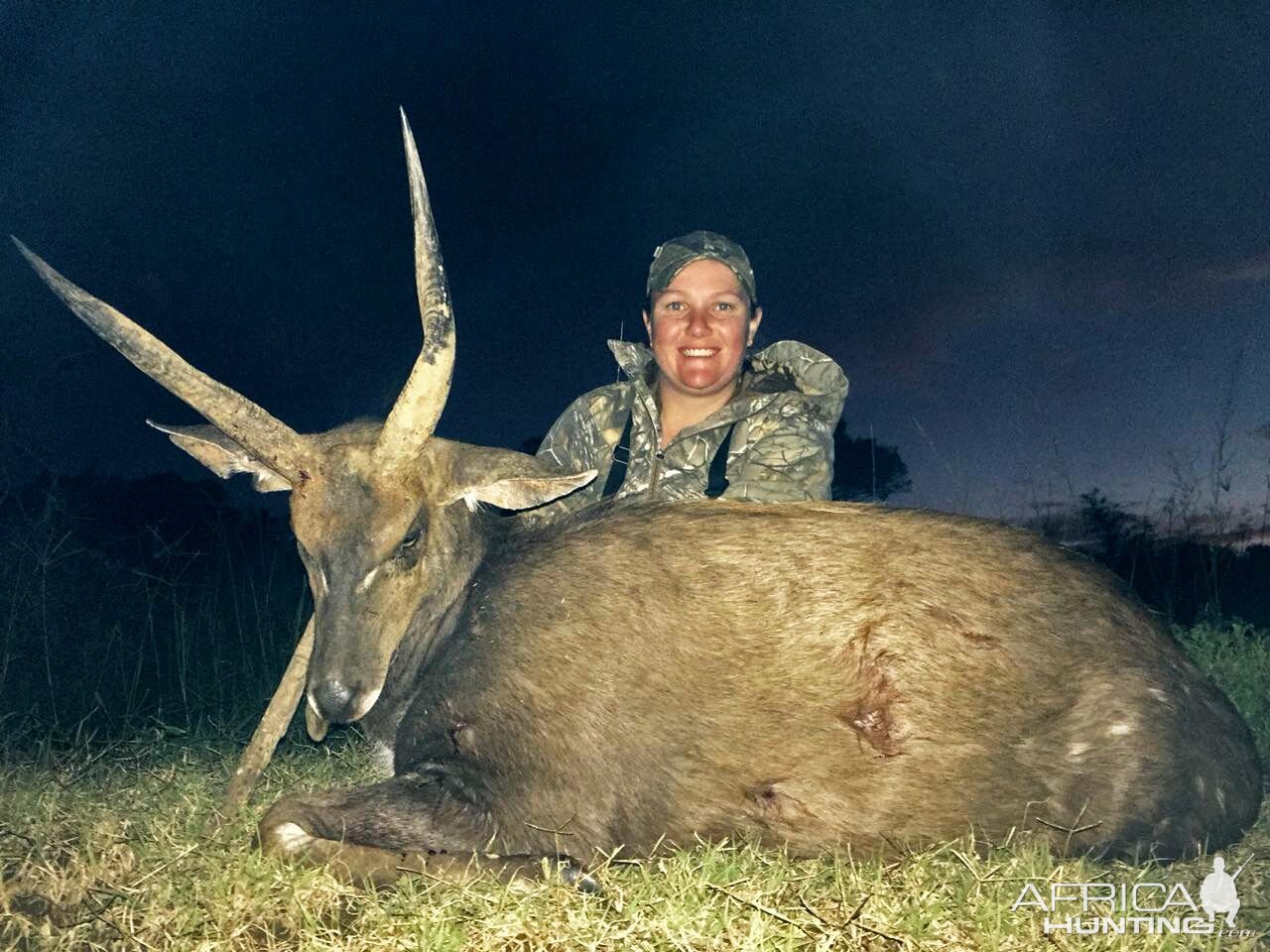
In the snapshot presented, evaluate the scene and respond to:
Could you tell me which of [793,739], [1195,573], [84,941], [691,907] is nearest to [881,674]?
[793,739]

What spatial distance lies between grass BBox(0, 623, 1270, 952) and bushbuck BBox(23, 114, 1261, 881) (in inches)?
6.0

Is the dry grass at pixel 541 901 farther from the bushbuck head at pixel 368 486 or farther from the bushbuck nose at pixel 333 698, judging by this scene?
the bushbuck head at pixel 368 486

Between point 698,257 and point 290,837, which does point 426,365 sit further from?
point 698,257

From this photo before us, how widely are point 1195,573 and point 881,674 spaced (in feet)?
18.9

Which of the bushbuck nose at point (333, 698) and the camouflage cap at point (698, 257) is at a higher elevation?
the camouflage cap at point (698, 257)

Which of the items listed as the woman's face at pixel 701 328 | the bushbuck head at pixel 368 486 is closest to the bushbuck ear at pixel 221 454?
the bushbuck head at pixel 368 486

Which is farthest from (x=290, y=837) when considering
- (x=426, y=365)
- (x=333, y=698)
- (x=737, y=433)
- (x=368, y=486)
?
(x=737, y=433)

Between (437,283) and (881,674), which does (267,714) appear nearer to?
(437,283)

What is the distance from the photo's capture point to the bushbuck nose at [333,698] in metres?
3.79

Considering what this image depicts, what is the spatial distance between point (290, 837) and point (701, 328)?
3676 millimetres

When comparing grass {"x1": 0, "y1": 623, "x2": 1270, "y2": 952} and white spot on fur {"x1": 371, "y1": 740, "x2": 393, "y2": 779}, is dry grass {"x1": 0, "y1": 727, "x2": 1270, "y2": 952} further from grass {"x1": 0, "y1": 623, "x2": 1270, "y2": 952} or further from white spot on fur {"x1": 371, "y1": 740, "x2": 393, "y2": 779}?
white spot on fur {"x1": 371, "y1": 740, "x2": 393, "y2": 779}

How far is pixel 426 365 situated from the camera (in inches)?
160

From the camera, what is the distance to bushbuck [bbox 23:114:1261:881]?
3.59 m

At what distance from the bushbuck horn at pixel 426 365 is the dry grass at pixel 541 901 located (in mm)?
1492
